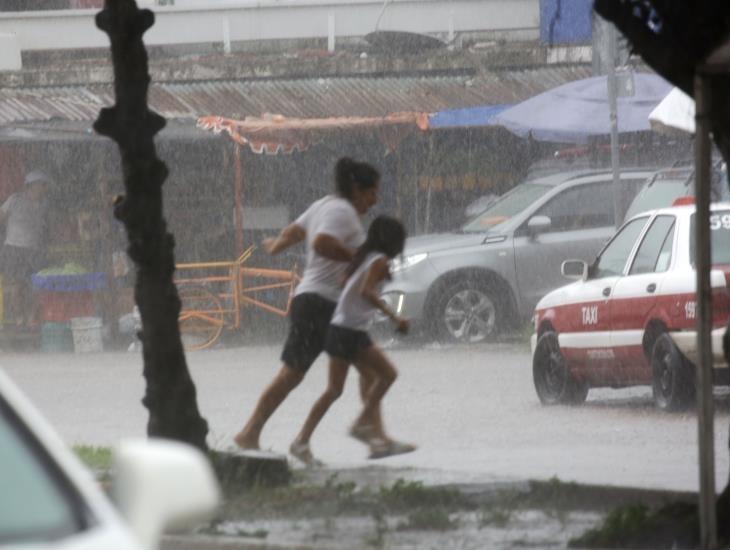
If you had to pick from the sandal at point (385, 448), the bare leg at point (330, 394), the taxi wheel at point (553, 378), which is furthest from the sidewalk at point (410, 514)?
the taxi wheel at point (553, 378)

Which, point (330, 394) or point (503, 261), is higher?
point (503, 261)

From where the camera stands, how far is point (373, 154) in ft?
73.7

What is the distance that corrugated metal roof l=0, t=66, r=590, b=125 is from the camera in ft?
70.5

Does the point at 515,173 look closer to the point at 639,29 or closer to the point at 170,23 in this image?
the point at 170,23

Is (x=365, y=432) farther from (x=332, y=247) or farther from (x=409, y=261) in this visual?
(x=409, y=261)

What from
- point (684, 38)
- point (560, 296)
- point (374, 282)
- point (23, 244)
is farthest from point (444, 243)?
point (684, 38)

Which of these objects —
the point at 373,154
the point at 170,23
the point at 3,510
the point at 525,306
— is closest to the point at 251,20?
the point at 170,23

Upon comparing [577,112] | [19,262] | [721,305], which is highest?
[577,112]

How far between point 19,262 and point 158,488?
18784 mm

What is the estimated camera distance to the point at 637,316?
42.8ft

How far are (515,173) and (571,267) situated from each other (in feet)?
30.8

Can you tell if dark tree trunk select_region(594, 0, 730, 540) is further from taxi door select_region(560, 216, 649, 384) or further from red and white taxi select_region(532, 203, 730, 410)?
taxi door select_region(560, 216, 649, 384)

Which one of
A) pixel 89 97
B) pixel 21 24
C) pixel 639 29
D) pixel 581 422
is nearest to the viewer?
pixel 639 29

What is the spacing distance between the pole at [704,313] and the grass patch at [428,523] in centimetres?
168
